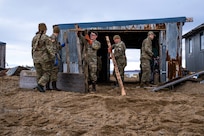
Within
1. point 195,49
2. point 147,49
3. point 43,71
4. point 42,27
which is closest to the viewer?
point 42,27

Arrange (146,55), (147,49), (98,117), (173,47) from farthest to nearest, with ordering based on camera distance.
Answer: (173,47), (146,55), (147,49), (98,117)

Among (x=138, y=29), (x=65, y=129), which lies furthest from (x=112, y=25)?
(x=65, y=129)

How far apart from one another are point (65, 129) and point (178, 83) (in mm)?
6517

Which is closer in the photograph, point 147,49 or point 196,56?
point 147,49

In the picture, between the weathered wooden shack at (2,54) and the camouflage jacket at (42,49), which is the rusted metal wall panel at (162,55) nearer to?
the camouflage jacket at (42,49)

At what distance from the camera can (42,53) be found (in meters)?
8.53

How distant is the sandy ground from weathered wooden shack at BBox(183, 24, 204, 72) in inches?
387

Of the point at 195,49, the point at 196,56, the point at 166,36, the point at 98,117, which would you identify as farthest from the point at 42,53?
the point at 195,49

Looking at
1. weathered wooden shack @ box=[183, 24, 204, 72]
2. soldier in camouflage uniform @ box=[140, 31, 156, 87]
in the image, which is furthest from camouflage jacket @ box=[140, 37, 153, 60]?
weathered wooden shack @ box=[183, 24, 204, 72]

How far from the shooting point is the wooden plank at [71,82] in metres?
8.59

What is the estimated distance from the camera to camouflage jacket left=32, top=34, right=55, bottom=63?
8.42m

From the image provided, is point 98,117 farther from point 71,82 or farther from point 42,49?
point 42,49

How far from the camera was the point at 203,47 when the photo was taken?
1549 centimetres

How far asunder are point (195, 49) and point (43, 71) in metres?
11.2
